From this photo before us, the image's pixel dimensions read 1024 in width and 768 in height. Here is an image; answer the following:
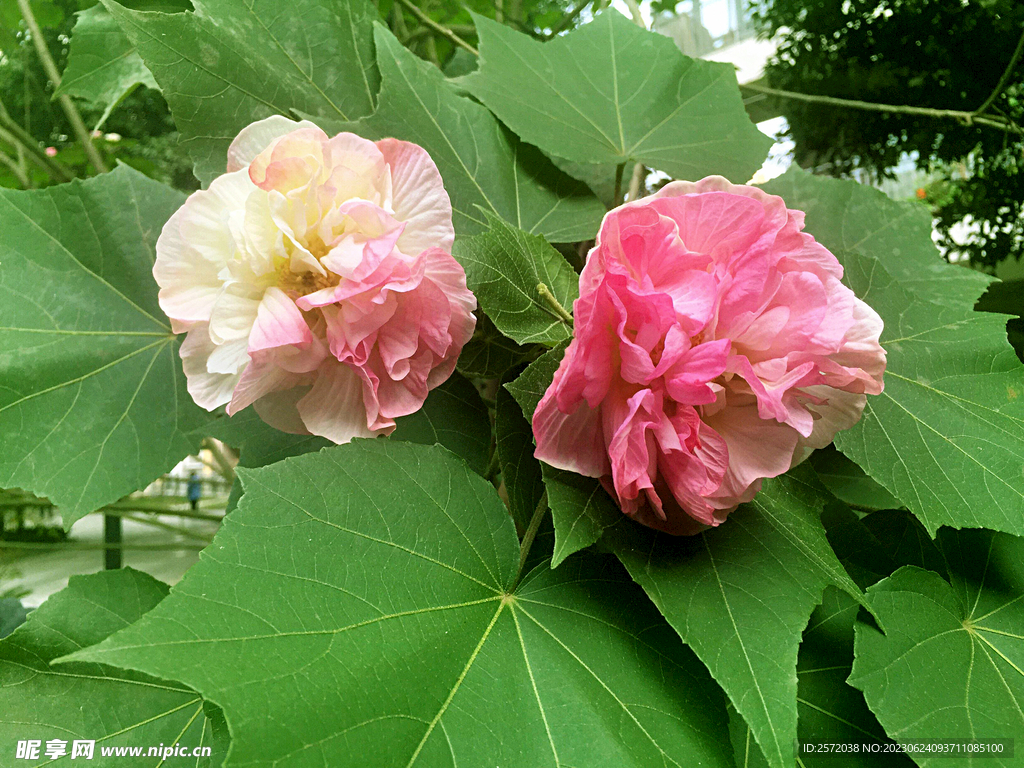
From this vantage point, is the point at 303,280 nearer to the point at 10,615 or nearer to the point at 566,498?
the point at 566,498

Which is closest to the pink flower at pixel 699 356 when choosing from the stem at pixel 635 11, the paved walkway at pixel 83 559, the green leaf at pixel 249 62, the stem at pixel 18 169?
the green leaf at pixel 249 62

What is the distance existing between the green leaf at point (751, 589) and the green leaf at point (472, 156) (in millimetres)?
183

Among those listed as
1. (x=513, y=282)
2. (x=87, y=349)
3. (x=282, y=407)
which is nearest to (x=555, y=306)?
(x=513, y=282)

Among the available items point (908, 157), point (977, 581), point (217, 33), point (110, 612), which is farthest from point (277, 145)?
point (908, 157)

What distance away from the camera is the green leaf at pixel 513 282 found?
245mm

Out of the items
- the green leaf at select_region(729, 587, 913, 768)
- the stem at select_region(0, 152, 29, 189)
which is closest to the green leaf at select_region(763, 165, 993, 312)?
the green leaf at select_region(729, 587, 913, 768)

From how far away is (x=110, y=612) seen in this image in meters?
0.31

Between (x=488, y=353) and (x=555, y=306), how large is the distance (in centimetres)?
6

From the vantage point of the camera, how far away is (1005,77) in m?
0.51

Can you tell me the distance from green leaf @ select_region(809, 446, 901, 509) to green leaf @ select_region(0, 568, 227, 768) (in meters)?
0.34

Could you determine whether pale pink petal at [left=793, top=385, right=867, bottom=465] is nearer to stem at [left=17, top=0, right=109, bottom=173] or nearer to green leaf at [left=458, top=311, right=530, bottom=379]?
green leaf at [left=458, top=311, right=530, bottom=379]

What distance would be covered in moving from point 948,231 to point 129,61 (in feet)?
2.25

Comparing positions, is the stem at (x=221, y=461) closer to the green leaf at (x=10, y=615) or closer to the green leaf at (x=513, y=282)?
the green leaf at (x=10, y=615)

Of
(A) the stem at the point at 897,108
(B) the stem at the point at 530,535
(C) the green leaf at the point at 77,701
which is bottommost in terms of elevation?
(C) the green leaf at the point at 77,701
